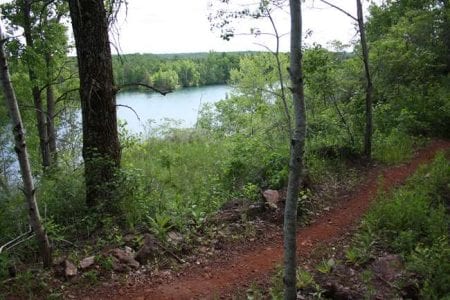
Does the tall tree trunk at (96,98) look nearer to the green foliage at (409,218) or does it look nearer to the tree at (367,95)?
the green foliage at (409,218)

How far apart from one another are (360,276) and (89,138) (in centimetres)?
413

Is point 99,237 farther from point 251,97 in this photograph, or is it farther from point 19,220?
point 251,97

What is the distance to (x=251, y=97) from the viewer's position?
91.7 feet

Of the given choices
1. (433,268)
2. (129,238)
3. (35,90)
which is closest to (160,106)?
(35,90)

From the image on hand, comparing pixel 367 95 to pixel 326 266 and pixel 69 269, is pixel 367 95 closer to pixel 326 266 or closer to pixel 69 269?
pixel 326 266

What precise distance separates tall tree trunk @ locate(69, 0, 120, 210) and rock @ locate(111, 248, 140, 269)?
3.20 feet

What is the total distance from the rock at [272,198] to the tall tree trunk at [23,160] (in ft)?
10.8

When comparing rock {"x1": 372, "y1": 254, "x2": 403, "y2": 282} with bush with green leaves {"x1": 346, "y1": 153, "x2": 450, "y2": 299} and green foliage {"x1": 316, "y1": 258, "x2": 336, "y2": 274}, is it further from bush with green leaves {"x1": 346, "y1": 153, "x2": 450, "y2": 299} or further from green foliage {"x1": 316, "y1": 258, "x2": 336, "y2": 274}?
green foliage {"x1": 316, "y1": 258, "x2": 336, "y2": 274}

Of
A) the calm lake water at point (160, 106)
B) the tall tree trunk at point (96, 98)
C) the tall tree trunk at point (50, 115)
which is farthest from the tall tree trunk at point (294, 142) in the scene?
the calm lake water at point (160, 106)

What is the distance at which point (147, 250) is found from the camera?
500cm

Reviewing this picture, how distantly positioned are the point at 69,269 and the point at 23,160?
4.41ft

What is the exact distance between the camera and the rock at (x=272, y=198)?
640 cm

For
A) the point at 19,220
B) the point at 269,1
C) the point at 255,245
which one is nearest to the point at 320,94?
the point at 269,1

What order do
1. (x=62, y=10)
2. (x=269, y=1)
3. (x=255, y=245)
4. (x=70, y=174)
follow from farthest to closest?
(x=62, y=10)
(x=269, y=1)
(x=70, y=174)
(x=255, y=245)
